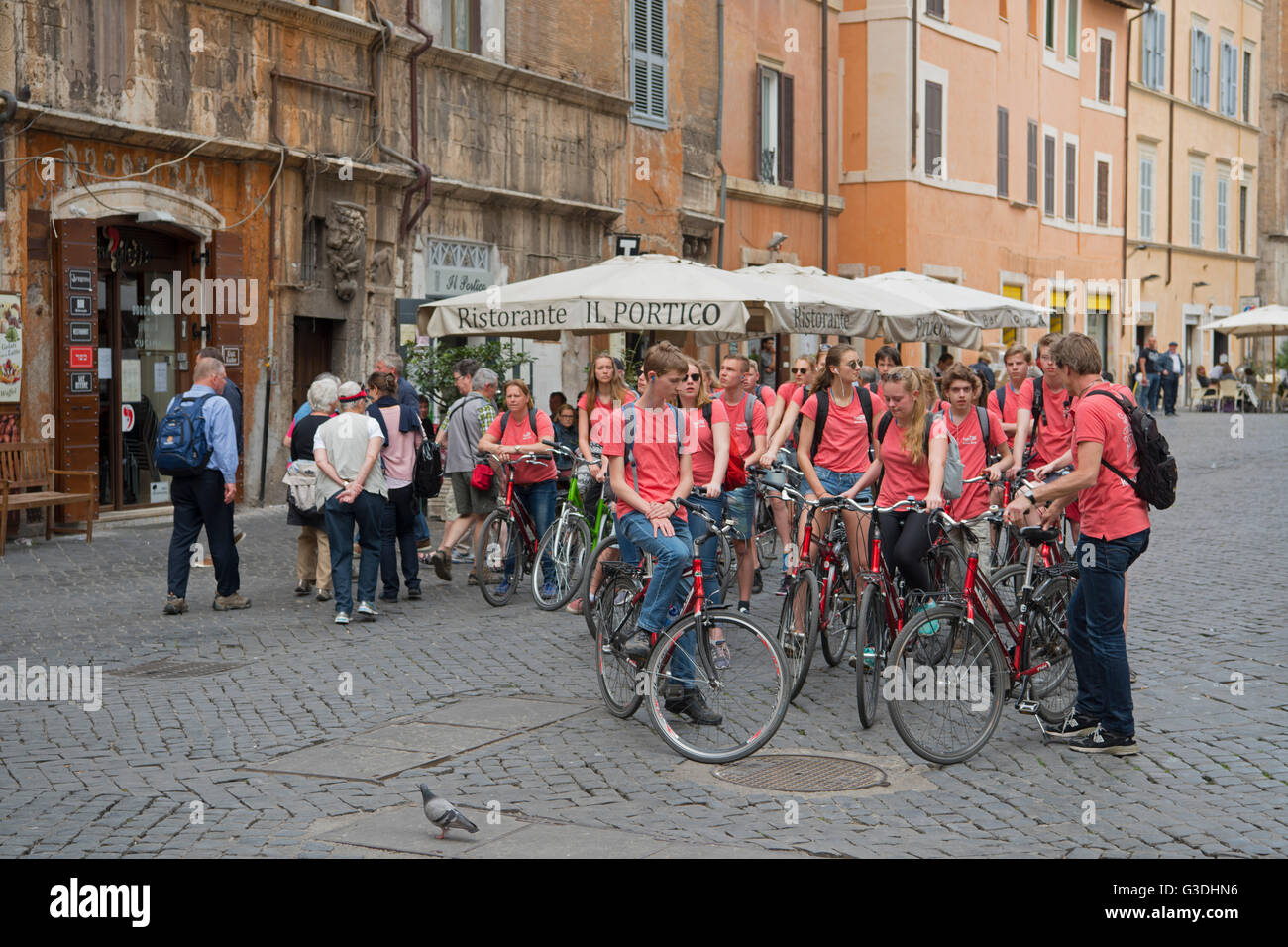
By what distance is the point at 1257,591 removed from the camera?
12.6 meters

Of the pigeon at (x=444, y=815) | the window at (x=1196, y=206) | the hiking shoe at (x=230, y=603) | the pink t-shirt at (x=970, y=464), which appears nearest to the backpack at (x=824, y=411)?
the pink t-shirt at (x=970, y=464)

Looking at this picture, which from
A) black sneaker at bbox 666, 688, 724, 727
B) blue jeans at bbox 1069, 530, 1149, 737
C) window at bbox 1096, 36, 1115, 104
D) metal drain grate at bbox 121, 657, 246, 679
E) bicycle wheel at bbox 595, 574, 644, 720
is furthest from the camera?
window at bbox 1096, 36, 1115, 104

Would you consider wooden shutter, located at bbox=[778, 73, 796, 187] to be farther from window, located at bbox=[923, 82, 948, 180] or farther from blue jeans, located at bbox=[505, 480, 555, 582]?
blue jeans, located at bbox=[505, 480, 555, 582]

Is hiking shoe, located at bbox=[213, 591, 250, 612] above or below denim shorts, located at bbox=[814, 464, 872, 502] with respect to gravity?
below

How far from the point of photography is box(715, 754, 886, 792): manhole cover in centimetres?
688

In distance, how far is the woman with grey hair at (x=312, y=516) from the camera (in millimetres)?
12164

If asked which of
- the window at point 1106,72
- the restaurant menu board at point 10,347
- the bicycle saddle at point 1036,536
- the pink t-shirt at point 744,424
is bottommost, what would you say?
the bicycle saddle at point 1036,536

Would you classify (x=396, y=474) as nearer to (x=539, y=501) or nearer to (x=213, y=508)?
(x=539, y=501)

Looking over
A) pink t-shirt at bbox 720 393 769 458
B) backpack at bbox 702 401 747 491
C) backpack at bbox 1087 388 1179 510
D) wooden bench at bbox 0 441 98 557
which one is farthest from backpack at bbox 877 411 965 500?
wooden bench at bbox 0 441 98 557

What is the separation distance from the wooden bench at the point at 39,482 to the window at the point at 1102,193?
31747 mm

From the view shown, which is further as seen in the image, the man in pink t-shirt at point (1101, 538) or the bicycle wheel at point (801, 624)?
the bicycle wheel at point (801, 624)

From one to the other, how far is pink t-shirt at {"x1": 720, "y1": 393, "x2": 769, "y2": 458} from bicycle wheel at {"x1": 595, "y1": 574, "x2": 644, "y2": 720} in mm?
3132

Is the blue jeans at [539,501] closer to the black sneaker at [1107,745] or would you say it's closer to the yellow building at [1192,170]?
the black sneaker at [1107,745]

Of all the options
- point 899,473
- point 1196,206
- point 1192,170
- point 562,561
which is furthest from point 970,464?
point 1196,206
